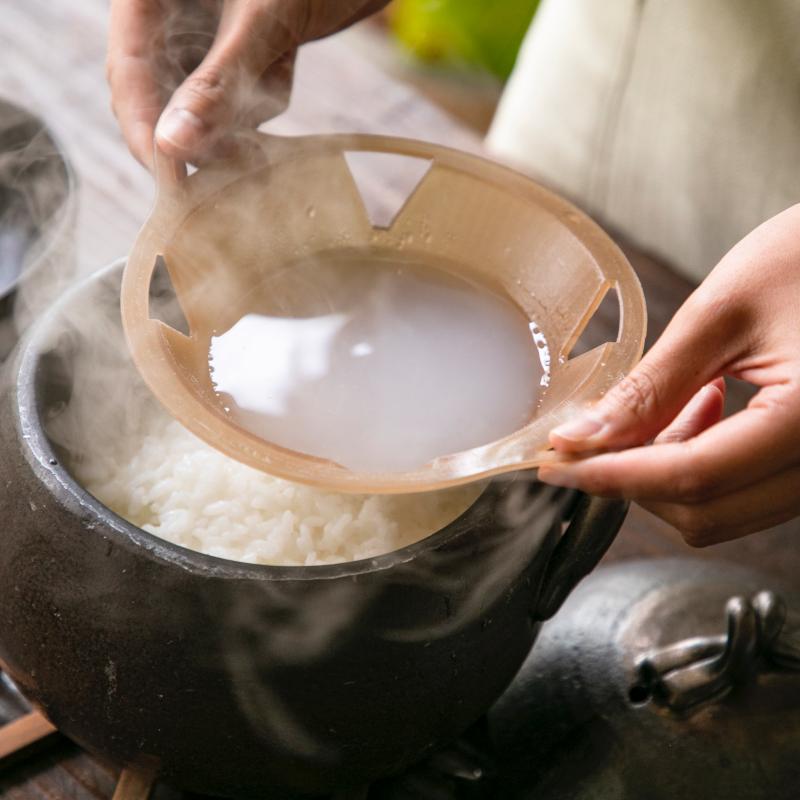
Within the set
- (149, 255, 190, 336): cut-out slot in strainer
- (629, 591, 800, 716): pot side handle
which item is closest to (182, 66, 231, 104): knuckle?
(149, 255, 190, 336): cut-out slot in strainer

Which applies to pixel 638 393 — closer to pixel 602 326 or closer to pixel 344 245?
pixel 344 245

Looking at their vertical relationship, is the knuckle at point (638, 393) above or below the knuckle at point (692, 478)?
above

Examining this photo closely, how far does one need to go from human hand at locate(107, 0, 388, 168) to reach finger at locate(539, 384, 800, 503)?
2.33 ft

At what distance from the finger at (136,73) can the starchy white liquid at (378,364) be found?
296mm

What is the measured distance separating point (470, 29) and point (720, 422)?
3.43 metres

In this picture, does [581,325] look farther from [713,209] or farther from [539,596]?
[713,209]

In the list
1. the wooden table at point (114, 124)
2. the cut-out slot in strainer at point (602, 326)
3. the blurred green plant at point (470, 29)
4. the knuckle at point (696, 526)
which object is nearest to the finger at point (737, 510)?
the knuckle at point (696, 526)

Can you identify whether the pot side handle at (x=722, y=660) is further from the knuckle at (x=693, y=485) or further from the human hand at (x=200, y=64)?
the human hand at (x=200, y=64)

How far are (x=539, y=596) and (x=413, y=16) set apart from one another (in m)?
3.62

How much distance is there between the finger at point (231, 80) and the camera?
1.47 metres

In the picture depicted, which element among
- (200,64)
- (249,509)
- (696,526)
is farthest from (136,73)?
(696,526)

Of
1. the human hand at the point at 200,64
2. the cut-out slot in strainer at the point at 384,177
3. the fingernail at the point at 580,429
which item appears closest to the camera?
the fingernail at the point at 580,429

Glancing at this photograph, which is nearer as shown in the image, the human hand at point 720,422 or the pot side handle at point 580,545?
the human hand at point 720,422

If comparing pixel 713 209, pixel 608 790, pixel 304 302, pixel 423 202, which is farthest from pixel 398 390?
pixel 713 209
